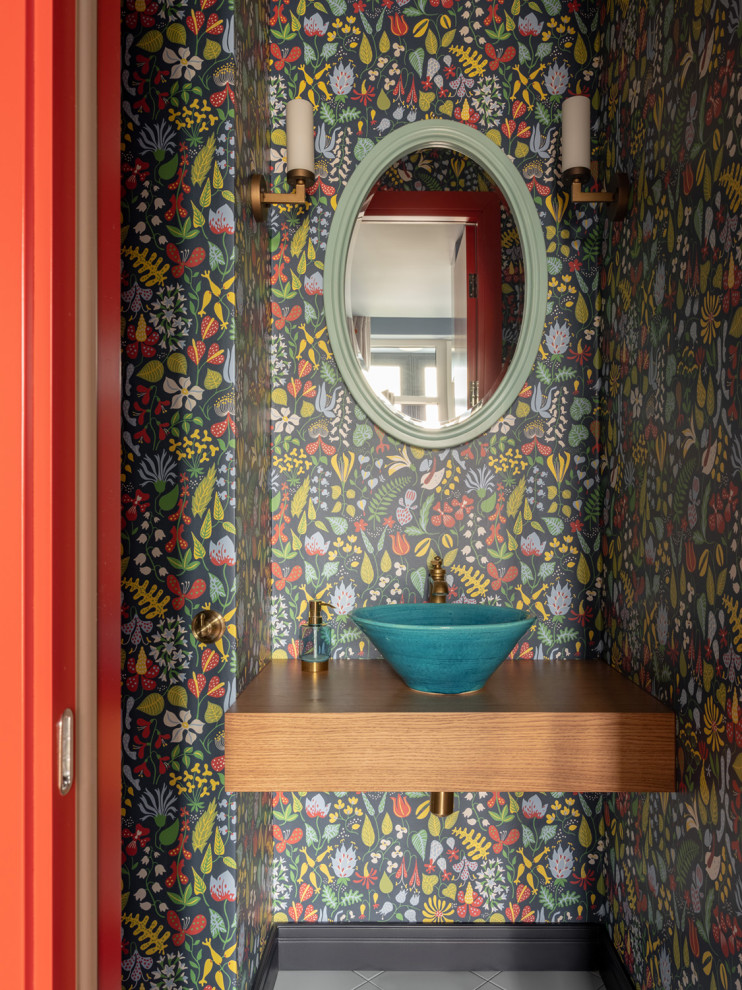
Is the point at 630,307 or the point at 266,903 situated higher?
the point at 630,307

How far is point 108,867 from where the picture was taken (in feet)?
2.45

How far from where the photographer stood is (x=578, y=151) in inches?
67.4

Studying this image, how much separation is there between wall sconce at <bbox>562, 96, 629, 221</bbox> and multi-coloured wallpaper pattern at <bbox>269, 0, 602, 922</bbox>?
12 cm

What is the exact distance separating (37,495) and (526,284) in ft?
4.95

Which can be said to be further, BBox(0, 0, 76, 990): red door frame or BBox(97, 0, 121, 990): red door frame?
BBox(97, 0, 121, 990): red door frame

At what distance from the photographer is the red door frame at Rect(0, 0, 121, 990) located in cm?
61

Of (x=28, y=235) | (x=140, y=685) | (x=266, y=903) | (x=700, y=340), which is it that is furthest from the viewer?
(x=266, y=903)

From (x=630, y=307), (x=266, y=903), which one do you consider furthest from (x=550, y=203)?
(x=266, y=903)

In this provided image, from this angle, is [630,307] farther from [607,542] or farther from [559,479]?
[607,542]

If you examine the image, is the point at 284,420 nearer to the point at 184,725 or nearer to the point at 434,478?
the point at 434,478

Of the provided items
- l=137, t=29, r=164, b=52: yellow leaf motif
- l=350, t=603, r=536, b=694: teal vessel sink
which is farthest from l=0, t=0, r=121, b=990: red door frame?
l=137, t=29, r=164, b=52: yellow leaf motif

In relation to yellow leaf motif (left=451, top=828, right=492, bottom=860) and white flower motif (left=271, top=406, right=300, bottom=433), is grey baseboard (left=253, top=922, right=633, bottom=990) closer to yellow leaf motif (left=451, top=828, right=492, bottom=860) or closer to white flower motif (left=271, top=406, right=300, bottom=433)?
yellow leaf motif (left=451, top=828, right=492, bottom=860)

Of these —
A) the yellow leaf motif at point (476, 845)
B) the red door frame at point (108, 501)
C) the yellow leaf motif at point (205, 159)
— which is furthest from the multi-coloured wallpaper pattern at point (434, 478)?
the red door frame at point (108, 501)

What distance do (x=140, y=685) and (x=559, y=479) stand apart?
1.16m
